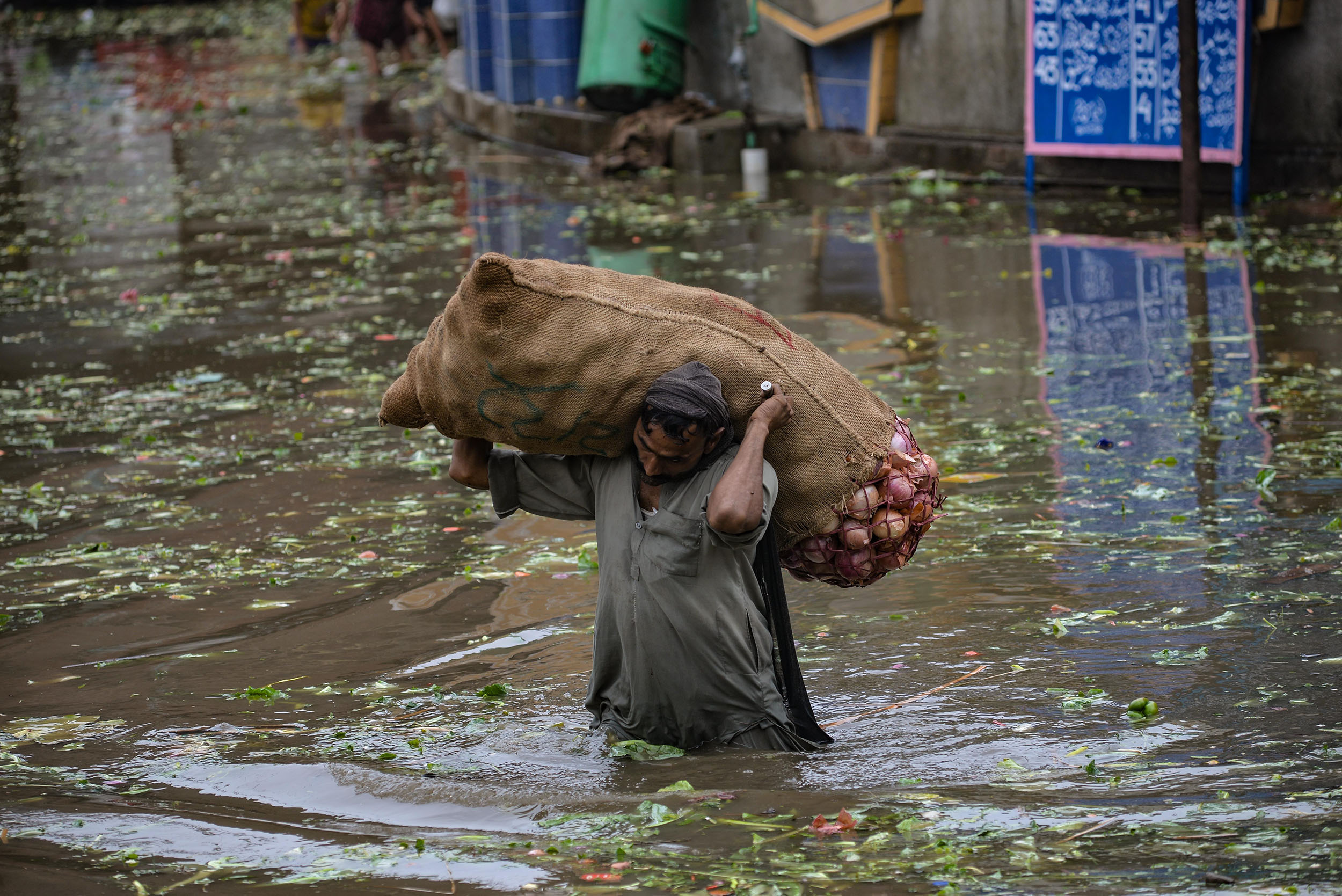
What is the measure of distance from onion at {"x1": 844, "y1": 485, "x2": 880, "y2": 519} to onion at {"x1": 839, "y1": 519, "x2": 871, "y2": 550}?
0.02 metres

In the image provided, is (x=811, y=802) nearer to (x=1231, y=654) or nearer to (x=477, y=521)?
(x=1231, y=654)

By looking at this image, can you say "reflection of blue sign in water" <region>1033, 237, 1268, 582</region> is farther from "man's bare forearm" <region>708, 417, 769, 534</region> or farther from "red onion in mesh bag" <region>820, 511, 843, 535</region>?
"man's bare forearm" <region>708, 417, 769, 534</region>

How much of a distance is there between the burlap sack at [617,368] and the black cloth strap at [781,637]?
7cm

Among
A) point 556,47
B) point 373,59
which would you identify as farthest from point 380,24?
point 556,47

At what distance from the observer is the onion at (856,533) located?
3391mm

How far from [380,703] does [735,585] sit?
55.1 inches

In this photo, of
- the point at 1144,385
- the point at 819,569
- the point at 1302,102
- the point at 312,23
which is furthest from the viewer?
the point at 312,23

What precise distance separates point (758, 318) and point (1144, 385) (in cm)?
393

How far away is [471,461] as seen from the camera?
3594mm

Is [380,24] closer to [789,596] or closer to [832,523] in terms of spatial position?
[789,596]

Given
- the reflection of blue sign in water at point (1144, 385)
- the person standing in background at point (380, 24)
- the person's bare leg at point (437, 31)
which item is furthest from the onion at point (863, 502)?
the person's bare leg at point (437, 31)

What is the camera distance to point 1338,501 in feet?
17.0

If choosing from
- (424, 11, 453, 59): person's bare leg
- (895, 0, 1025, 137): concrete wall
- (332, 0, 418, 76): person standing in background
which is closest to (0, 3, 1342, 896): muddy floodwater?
(895, 0, 1025, 137): concrete wall

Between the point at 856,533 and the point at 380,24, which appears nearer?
the point at 856,533
